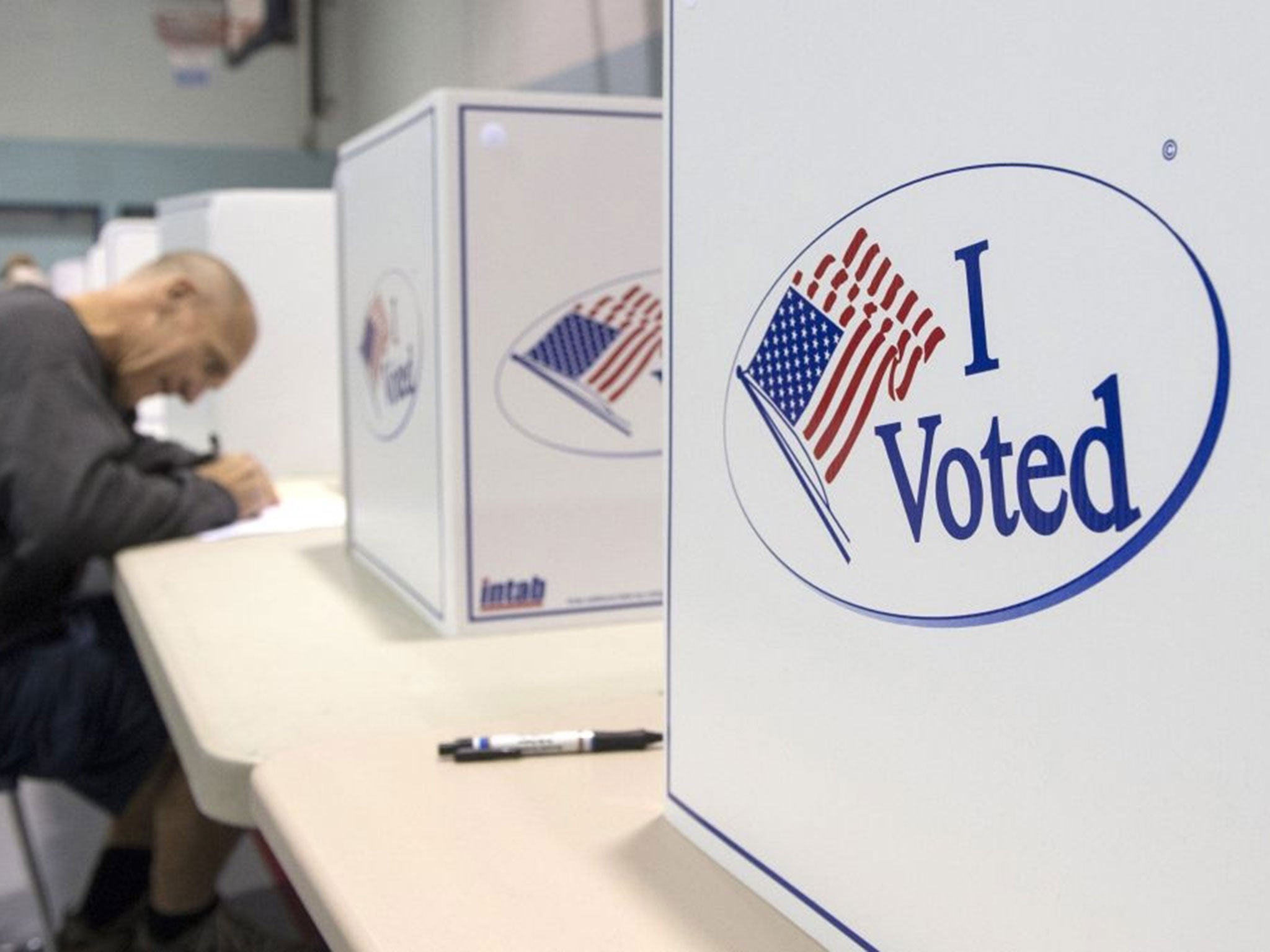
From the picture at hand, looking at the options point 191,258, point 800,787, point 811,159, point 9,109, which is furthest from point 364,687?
point 9,109

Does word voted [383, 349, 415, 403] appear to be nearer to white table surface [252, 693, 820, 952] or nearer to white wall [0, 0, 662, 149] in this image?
white table surface [252, 693, 820, 952]

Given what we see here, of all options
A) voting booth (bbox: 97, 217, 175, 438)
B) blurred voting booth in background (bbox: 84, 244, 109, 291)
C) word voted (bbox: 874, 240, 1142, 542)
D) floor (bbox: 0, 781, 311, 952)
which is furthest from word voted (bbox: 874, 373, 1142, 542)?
blurred voting booth in background (bbox: 84, 244, 109, 291)

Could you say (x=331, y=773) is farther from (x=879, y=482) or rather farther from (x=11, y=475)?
(x=11, y=475)

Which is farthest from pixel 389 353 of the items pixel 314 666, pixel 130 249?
pixel 130 249

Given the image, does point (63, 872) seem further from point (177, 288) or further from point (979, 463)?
point (979, 463)

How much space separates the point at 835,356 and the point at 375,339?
73cm

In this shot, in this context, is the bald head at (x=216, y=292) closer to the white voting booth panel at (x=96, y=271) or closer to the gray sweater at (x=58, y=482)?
the gray sweater at (x=58, y=482)

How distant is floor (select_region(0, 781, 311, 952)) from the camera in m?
1.79

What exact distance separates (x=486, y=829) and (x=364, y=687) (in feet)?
0.85

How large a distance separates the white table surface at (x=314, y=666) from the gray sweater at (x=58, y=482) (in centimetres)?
19

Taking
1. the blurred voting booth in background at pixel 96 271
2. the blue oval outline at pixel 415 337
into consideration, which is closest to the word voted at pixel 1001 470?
the blue oval outline at pixel 415 337

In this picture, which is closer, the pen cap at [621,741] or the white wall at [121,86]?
the pen cap at [621,741]

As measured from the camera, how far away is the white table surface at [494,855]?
1.70 feet

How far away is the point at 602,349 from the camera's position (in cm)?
98
